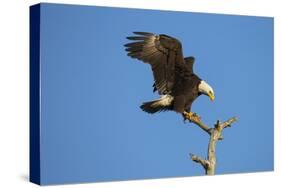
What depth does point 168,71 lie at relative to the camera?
8.65 metres

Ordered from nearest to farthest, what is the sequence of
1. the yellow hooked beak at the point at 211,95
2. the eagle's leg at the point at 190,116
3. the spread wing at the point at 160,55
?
the spread wing at the point at 160,55 → the eagle's leg at the point at 190,116 → the yellow hooked beak at the point at 211,95

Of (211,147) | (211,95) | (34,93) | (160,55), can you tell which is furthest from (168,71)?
(34,93)

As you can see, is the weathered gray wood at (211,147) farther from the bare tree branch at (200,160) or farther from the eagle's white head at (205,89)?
the eagle's white head at (205,89)

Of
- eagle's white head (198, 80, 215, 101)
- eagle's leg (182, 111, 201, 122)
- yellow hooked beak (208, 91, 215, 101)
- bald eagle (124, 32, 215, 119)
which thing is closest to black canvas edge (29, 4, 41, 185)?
bald eagle (124, 32, 215, 119)

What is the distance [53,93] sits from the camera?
7957 mm

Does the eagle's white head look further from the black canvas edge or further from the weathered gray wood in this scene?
the black canvas edge

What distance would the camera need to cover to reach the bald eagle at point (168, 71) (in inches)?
336

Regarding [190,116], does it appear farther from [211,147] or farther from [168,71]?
[168,71]

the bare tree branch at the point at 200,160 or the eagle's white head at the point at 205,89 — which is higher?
the eagle's white head at the point at 205,89

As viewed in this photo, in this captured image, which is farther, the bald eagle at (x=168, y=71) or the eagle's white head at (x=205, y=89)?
the eagle's white head at (x=205, y=89)

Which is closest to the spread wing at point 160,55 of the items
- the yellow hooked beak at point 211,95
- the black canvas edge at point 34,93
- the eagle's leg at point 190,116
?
the eagle's leg at point 190,116

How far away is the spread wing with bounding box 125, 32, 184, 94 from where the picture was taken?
8.51 metres

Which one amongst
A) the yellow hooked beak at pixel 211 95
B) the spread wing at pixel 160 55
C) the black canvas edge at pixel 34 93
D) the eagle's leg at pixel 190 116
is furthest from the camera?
the yellow hooked beak at pixel 211 95

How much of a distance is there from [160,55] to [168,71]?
0.20m
